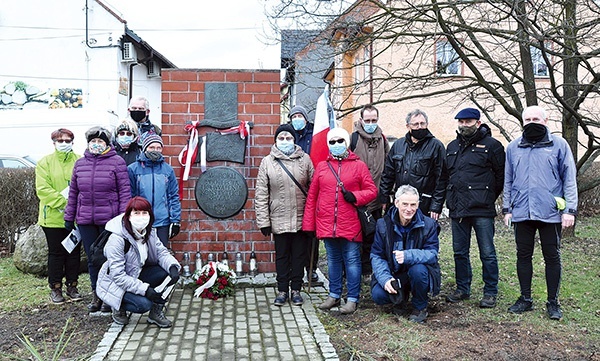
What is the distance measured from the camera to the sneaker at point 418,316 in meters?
4.91

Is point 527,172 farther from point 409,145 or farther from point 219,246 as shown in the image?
point 219,246

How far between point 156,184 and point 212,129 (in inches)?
→ 48.0

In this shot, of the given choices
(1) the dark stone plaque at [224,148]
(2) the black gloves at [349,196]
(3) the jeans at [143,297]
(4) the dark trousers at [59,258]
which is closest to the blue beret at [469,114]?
(2) the black gloves at [349,196]

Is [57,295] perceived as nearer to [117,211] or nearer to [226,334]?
[117,211]

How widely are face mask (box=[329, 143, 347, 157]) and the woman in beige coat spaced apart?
0.43 m

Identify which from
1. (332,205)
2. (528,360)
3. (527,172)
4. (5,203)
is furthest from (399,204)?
(5,203)

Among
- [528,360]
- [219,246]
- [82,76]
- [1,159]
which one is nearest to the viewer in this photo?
[528,360]

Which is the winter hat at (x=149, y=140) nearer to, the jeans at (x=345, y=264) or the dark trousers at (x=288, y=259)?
the dark trousers at (x=288, y=259)

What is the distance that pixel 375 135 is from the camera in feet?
19.9

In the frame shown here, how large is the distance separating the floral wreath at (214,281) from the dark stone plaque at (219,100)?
1.71 metres

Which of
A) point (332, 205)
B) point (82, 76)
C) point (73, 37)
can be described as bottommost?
point (332, 205)

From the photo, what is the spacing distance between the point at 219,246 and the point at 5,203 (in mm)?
3832

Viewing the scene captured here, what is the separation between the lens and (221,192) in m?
6.46

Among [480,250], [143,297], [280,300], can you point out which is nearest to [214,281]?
[280,300]
